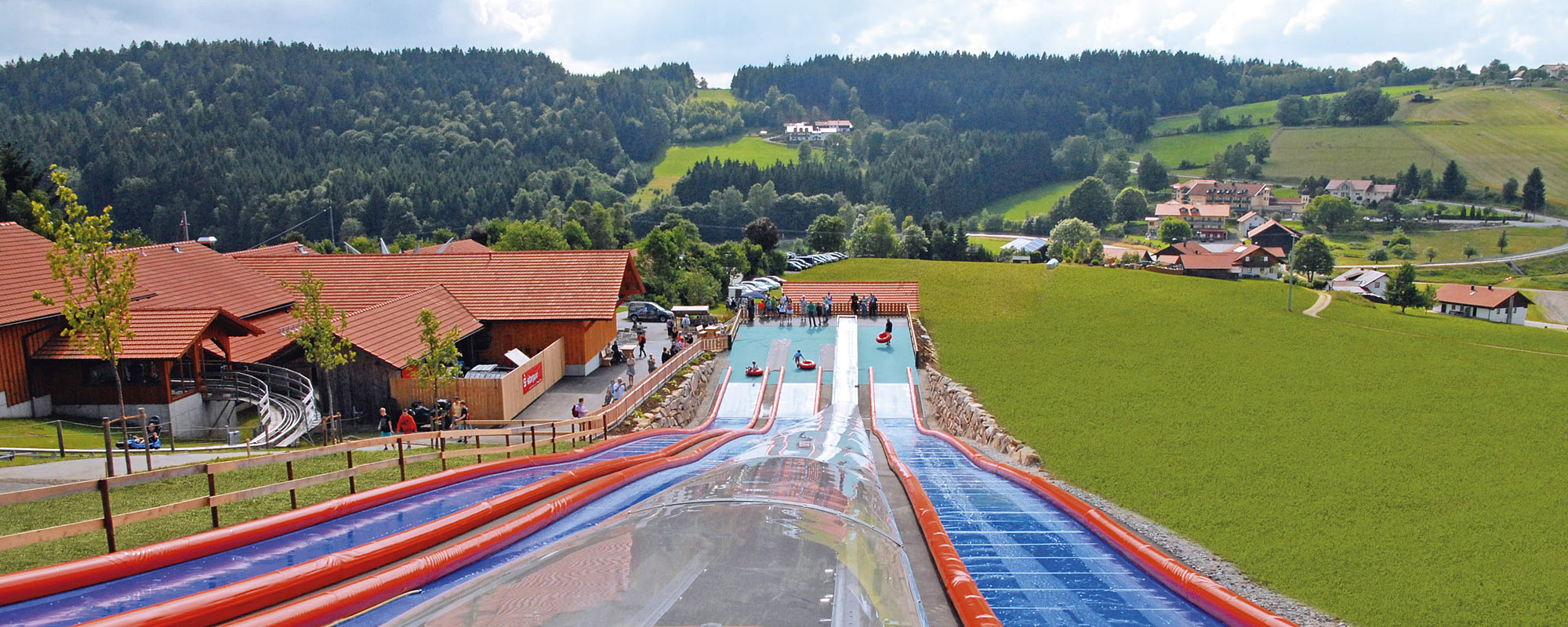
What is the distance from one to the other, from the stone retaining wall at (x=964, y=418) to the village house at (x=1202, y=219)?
103903 millimetres

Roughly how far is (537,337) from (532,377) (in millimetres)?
3462

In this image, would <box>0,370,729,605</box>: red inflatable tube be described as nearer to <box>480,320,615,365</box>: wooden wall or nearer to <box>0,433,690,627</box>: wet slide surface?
<box>0,433,690,627</box>: wet slide surface

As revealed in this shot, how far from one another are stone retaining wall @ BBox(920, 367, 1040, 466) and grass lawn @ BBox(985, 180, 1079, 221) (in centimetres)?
10880

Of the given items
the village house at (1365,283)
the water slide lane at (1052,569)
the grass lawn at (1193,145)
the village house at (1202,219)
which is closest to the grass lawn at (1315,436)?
the water slide lane at (1052,569)

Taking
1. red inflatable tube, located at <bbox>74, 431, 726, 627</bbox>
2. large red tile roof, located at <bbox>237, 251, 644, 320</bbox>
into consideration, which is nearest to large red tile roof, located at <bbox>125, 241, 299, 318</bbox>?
Answer: large red tile roof, located at <bbox>237, 251, 644, 320</bbox>

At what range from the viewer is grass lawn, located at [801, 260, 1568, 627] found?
12.6 m

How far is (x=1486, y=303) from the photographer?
219 ft

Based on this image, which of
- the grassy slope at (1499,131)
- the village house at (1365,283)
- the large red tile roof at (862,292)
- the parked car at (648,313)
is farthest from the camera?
the grassy slope at (1499,131)

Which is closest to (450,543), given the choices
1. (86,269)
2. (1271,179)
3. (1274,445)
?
(86,269)

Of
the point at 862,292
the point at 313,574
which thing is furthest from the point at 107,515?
the point at 862,292

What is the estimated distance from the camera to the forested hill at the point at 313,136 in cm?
10856

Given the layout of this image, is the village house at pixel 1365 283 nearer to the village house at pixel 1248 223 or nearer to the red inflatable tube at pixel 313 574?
the village house at pixel 1248 223

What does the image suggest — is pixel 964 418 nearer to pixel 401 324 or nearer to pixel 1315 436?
pixel 1315 436

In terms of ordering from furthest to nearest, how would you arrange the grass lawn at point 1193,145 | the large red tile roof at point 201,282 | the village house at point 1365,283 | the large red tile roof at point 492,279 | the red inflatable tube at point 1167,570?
the grass lawn at point 1193,145, the village house at point 1365,283, the large red tile roof at point 492,279, the large red tile roof at point 201,282, the red inflatable tube at point 1167,570
